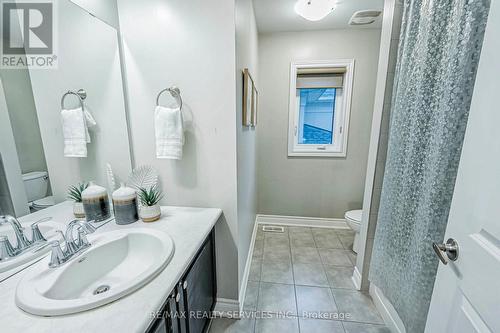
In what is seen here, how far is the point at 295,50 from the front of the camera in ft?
8.11

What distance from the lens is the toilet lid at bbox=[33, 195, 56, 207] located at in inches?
36.5

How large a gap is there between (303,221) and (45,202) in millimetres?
2597

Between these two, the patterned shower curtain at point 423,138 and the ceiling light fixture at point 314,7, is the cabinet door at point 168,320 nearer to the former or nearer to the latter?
the patterned shower curtain at point 423,138

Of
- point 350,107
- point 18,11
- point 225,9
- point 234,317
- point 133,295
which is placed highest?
point 225,9

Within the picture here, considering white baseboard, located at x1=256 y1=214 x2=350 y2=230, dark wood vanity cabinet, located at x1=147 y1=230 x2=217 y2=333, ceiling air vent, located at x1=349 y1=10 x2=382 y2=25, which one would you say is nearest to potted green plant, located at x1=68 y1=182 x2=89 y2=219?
dark wood vanity cabinet, located at x1=147 y1=230 x2=217 y2=333

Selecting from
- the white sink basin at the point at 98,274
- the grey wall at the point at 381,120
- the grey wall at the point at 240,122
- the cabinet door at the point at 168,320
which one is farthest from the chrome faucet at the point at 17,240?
the grey wall at the point at 381,120

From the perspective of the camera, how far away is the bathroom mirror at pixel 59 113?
0.82 meters

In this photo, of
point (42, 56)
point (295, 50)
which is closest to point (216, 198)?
point (42, 56)

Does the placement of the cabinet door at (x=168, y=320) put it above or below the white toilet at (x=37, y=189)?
below

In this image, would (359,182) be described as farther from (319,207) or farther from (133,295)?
(133,295)

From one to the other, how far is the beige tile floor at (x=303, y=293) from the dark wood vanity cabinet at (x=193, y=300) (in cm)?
29

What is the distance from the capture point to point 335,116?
2656mm

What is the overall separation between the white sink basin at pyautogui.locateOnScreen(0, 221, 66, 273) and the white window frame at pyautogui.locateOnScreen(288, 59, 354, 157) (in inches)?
90.2

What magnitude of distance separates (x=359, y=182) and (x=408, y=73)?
5.93 ft
